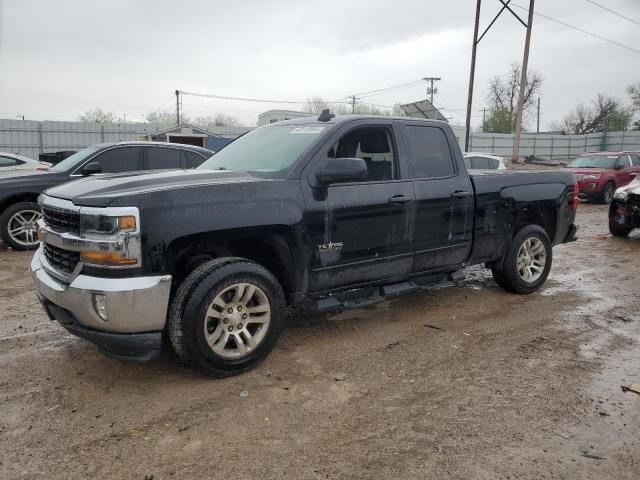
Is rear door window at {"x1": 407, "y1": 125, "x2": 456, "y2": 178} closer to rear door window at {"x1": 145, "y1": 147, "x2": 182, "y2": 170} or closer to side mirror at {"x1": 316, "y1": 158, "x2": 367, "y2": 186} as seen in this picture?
side mirror at {"x1": 316, "y1": 158, "x2": 367, "y2": 186}

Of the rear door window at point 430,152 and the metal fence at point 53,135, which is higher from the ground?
the metal fence at point 53,135

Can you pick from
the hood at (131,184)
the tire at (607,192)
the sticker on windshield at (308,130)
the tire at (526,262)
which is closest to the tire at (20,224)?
the hood at (131,184)

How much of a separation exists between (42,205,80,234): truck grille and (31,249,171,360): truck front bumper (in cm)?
36

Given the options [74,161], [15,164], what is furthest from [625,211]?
[15,164]

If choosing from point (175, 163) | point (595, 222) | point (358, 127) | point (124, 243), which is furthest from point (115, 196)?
point (595, 222)

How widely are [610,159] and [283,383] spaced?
1660 centimetres

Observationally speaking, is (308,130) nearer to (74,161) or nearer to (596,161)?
(74,161)

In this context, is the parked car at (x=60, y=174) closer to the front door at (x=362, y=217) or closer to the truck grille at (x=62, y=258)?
the truck grille at (x=62, y=258)

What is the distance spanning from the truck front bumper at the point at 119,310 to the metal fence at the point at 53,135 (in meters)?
26.6

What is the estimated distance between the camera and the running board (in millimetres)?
4066

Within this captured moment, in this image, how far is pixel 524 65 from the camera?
2353cm

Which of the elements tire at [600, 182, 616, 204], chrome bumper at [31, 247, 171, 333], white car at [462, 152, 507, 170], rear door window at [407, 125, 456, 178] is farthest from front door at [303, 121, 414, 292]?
tire at [600, 182, 616, 204]

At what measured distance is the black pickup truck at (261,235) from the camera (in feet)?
10.4

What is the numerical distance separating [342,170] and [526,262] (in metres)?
3.06
